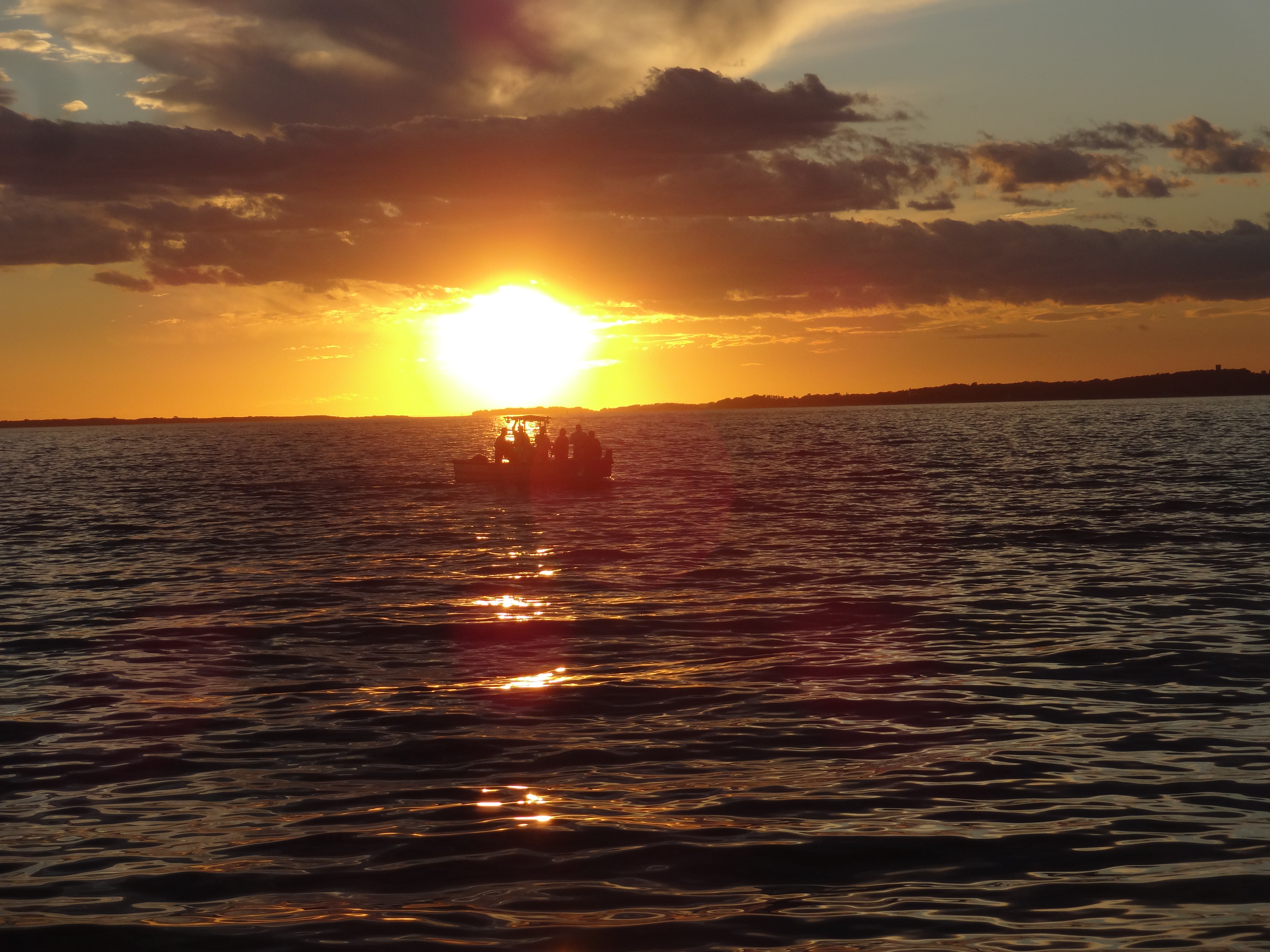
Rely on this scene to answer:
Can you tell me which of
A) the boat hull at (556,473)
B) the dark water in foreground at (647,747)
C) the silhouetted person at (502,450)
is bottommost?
the dark water in foreground at (647,747)

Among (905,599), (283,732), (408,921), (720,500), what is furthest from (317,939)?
(720,500)

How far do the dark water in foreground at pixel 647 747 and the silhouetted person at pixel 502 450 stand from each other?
2709cm

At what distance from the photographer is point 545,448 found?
195ft

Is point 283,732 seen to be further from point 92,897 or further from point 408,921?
point 408,921

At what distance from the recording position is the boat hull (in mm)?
58469

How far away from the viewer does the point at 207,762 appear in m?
12.5

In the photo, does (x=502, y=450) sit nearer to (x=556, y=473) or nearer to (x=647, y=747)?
(x=556, y=473)

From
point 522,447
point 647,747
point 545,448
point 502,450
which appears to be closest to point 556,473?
point 545,448

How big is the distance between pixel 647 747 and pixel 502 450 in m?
48.0

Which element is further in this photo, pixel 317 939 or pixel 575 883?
pixel 575 883

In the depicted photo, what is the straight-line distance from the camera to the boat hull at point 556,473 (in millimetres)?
58469

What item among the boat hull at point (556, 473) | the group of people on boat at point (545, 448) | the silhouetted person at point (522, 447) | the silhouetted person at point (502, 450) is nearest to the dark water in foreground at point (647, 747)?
the boat hull at point (556, 473)

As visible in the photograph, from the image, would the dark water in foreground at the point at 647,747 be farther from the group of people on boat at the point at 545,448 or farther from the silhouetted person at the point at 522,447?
the silhouetted person at the point at 522,447

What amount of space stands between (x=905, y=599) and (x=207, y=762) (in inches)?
563
